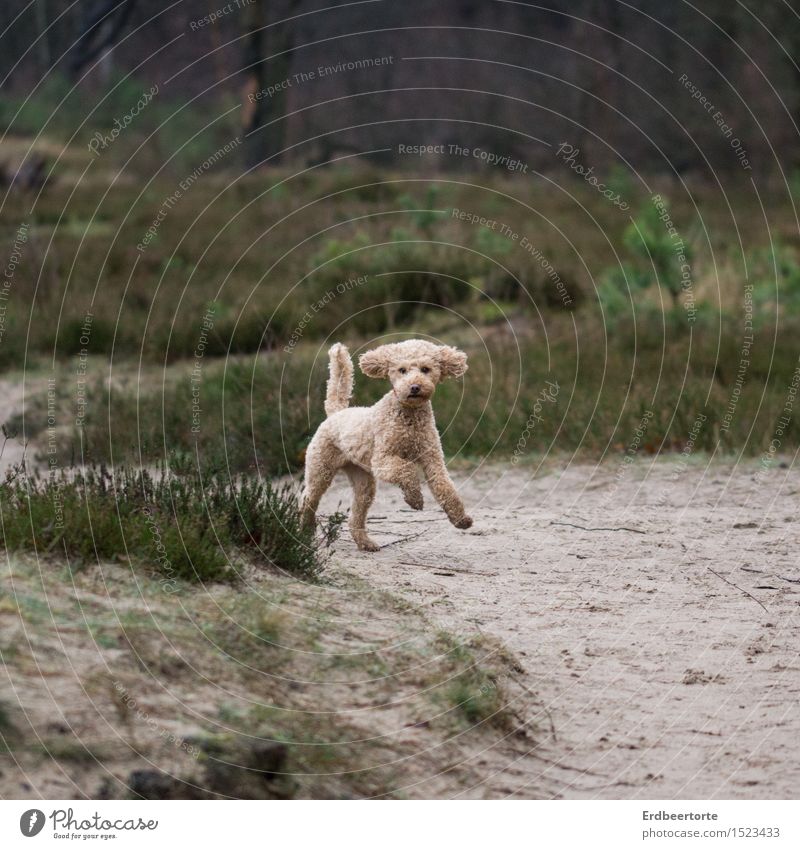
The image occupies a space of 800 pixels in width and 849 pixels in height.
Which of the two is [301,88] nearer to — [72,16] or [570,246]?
[72,16]

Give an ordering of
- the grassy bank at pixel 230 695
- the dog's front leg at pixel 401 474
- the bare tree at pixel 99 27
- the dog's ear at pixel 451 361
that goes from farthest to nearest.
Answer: the bare tree at pixel 99 27 → the dog's ear at pixel 451 361 → the dog's front leg at pixel 401 474 → the grassy bank at pixel 230 695

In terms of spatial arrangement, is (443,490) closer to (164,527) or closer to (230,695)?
(164,527)

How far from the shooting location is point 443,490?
619cm

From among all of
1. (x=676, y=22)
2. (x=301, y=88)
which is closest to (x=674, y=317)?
(x=676, y=22)

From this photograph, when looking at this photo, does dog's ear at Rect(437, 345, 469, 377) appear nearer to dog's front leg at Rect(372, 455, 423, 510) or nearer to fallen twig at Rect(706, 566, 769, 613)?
dog's front leg at Rect(372, 455, 423, 510)

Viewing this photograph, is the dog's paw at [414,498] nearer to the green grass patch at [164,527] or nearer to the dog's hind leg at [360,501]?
the green grass patch at [164,527]

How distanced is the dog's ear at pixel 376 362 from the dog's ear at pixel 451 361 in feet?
0.82

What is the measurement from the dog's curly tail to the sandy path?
742 millimetres

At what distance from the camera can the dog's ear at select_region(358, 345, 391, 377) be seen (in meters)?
6.27
